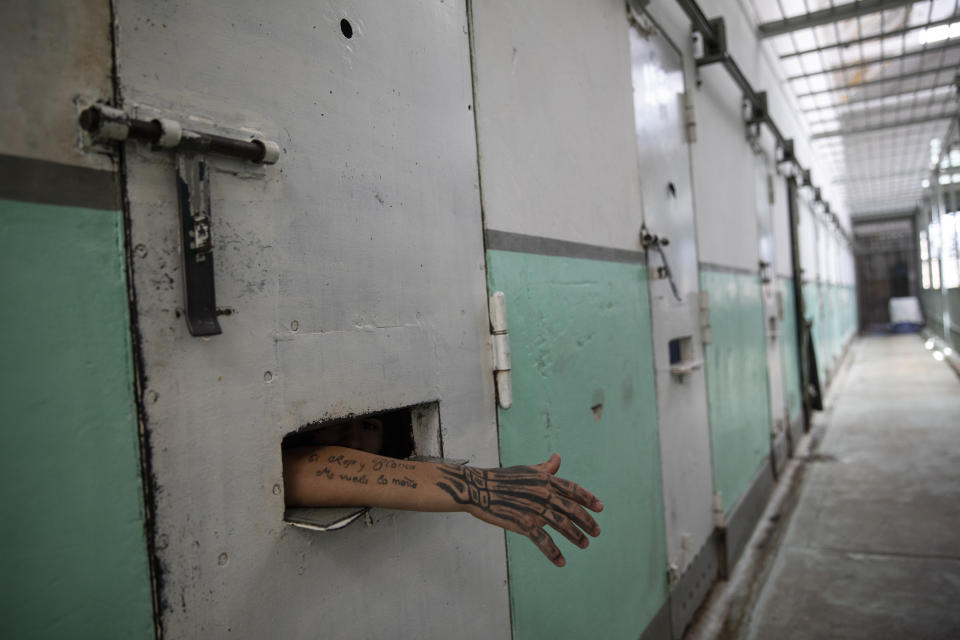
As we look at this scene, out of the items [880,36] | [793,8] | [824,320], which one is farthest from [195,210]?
[824,320]

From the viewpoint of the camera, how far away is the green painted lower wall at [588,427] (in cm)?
162

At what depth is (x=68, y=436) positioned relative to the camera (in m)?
0.73

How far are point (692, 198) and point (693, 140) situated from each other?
1.09 feet

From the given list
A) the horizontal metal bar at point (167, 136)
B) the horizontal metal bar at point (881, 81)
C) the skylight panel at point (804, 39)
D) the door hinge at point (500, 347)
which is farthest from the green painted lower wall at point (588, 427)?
the horizontal metal bar at point (881, 81)

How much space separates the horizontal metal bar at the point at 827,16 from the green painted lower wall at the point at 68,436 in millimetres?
5532

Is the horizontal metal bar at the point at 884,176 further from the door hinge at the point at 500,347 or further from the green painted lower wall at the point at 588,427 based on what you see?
the door hinge at the point at 500,347

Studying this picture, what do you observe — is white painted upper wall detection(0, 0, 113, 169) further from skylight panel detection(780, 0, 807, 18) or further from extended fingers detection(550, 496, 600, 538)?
skylight panel detection(780, 0, 807, 18)

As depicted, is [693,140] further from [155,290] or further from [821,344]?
[821,344]

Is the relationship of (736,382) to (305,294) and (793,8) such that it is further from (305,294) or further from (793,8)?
(305,294)

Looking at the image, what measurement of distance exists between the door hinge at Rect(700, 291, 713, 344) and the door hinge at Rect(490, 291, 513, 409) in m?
2.13

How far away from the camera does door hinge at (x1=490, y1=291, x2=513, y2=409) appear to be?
4.91ft

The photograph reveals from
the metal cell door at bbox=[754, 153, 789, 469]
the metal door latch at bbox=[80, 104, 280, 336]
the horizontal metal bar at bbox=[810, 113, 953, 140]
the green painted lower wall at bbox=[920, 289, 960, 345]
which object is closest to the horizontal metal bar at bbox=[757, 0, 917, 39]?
the metal cell door at bbox=[754, 153, 789, 469]

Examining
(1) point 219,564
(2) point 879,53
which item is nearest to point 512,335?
(1) point 219,564

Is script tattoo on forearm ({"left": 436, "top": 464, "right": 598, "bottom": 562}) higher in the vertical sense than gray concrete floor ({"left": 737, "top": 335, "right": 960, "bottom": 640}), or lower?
higher
